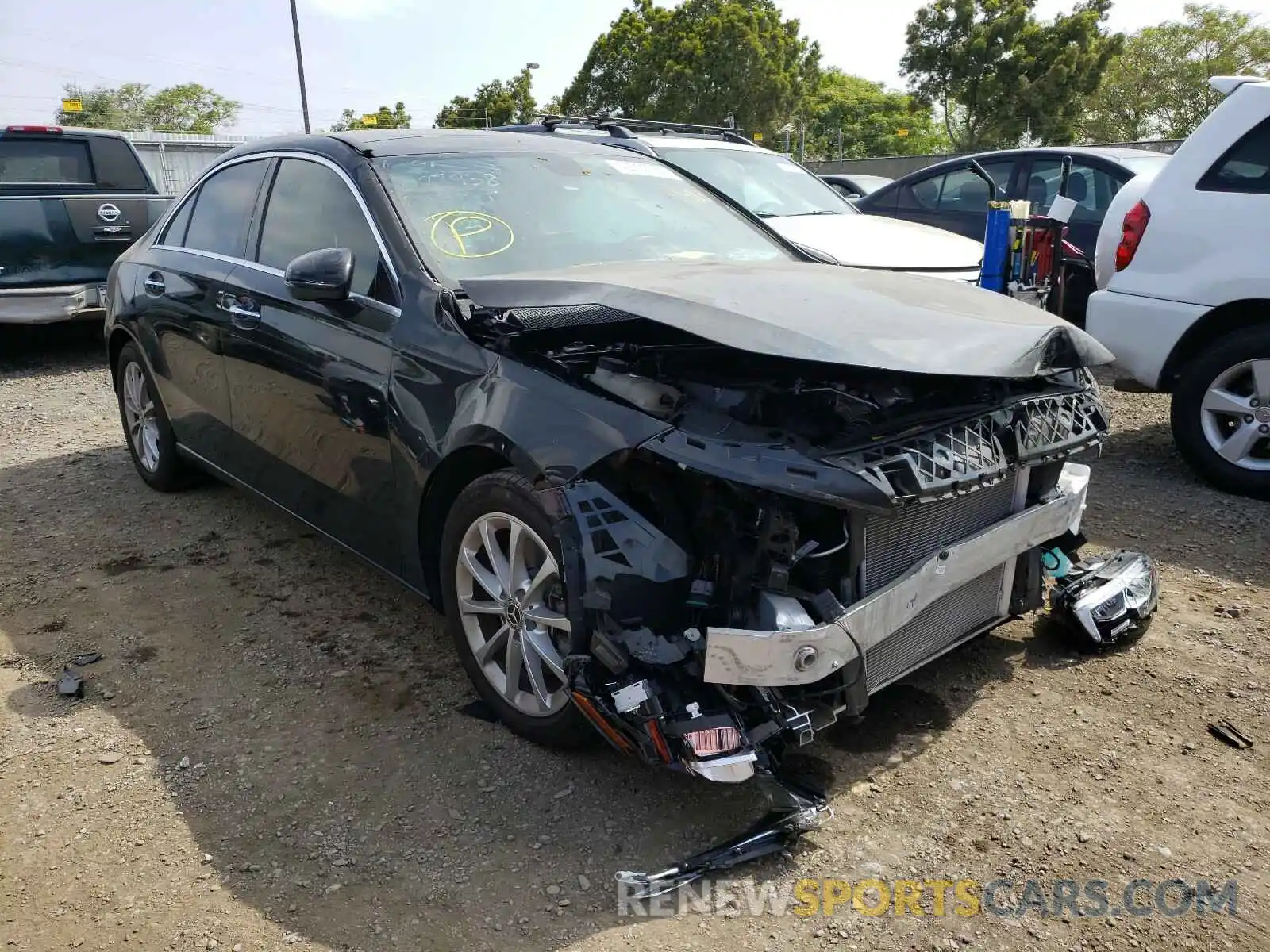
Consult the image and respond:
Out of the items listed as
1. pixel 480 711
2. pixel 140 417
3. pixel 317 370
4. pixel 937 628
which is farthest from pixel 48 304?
pixel 937 628

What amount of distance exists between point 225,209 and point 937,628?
3578mm

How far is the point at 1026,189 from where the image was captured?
886cm

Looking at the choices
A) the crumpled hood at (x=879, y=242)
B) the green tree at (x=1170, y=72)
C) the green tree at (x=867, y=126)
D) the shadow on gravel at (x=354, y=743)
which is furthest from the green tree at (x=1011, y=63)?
the shadow on gravel at (x=354, y=743)

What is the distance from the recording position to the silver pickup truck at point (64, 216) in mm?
8250

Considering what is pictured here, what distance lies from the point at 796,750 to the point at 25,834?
216cm

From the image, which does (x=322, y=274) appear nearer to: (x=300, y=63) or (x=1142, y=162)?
(x=1142, y=162)

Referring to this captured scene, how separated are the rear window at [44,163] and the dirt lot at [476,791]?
20.9 ft

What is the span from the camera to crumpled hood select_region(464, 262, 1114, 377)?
235 centimetres

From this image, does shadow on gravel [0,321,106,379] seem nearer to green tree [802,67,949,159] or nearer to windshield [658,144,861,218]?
windshield [658,144,861,218]

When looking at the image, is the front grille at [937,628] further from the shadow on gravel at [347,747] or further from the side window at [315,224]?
the side window at [315,224]

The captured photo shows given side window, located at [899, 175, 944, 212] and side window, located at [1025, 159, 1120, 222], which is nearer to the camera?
side window, located at [1025, 159, 1120, 222]

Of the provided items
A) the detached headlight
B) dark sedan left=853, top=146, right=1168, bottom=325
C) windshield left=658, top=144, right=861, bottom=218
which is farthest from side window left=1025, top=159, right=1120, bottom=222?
the detached headlight

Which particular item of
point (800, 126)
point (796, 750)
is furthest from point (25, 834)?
point (800, 126)

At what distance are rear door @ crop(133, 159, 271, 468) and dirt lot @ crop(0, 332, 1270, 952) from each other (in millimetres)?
882
